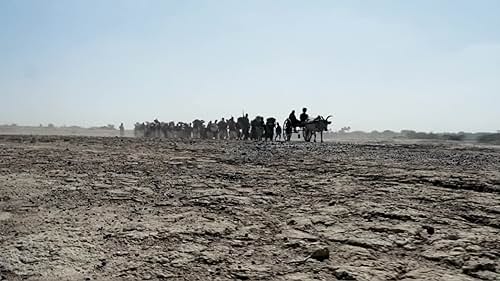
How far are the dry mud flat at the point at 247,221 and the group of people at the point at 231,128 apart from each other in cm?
1675

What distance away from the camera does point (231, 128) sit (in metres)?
34.4

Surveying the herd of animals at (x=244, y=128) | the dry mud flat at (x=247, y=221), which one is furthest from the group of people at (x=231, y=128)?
the dry mud flat at (x=247, y=221)

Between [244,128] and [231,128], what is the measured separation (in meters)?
2.40

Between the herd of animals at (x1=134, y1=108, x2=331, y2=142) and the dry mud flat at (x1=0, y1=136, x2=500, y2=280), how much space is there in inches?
633

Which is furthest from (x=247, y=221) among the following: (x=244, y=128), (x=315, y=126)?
(x=244, y=128)

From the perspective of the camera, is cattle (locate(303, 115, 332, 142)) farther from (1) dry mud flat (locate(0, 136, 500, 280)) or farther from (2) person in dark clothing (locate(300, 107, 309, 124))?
(1) dry mud flat (locate(0, 136, 500, 280))

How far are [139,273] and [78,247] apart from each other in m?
1.13

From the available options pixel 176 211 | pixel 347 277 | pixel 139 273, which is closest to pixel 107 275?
pixel 139 273

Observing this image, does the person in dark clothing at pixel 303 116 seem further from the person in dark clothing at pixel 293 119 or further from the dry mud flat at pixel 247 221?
the dry mud flat at pixel 247 221

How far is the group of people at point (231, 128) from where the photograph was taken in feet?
90.3

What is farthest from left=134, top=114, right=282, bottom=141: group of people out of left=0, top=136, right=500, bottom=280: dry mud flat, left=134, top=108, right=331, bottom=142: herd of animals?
left=0, top=136, right=500, bottom=280: dry mud flat

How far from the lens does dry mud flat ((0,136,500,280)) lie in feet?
18.9

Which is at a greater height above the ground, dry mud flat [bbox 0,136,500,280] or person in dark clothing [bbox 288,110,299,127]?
person in dark clothing [bbox 288,110,299,127]

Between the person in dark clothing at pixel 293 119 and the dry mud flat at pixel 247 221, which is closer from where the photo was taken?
the dry mud flat at pixel 247 221
